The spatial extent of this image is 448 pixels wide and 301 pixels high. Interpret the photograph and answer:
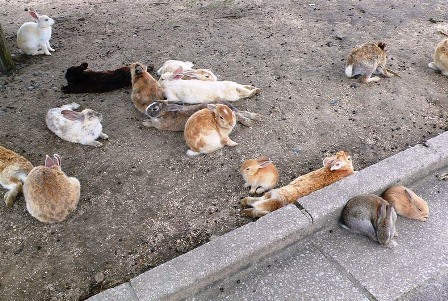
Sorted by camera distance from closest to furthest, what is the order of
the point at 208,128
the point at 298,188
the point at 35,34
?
the point at 298,188 < the point at 208,128 < the point at 35,34

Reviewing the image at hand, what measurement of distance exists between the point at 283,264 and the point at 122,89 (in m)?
3.03

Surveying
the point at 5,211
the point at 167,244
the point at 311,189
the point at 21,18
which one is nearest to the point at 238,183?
the point at 311,189

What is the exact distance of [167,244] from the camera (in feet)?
10.7

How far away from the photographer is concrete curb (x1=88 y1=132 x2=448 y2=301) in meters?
2.80

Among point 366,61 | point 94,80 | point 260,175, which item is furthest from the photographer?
point 366,61

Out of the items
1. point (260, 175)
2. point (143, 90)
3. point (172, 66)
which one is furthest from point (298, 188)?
point (172, 66)

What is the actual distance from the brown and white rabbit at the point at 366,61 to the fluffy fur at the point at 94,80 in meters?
2.70

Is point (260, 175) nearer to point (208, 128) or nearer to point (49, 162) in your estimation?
point (208, 128)

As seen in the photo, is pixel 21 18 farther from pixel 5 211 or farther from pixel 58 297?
pixel 58 297

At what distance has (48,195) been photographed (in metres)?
3.29

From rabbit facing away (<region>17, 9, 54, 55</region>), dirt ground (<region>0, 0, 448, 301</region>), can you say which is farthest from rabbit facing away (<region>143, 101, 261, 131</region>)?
rabbit facing away (<region>17, 9, 54, 55</region>)

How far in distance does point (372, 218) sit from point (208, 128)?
167cm

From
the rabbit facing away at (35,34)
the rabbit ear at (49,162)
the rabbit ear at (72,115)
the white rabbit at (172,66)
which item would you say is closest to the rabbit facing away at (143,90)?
the white rabbit at (172,66)

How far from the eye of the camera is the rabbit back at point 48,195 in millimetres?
3285
